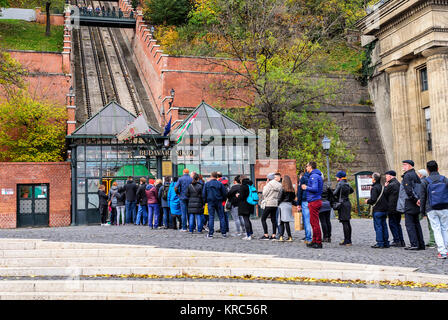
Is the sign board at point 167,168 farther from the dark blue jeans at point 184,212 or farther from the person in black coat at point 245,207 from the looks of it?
the person in black coat at point 245,207

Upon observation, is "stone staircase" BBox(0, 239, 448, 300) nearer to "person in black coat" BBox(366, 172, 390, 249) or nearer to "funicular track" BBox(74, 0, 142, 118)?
"person in black coat" BBox(366, 172, 390, 249)

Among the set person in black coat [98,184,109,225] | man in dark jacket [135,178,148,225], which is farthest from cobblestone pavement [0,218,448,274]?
person in black coat [98,184,109,225]

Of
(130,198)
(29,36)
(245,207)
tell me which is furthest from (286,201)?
Answer: (29,36)

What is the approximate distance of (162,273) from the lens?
8.74 meters

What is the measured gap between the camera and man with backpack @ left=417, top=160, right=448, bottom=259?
31.4 ft

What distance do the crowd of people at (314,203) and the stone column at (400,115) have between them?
60.2ft

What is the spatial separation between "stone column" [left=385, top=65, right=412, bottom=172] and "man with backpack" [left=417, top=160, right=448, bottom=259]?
21006 millimetres

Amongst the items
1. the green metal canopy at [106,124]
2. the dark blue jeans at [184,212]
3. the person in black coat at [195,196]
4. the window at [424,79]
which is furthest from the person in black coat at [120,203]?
the window at [424,79]

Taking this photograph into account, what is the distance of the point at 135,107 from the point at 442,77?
22.0 meters

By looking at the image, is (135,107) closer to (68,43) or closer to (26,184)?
(68,43)

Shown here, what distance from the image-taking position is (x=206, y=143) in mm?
21484
